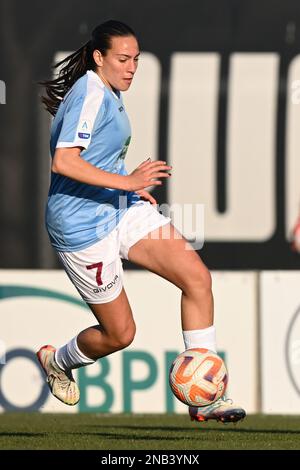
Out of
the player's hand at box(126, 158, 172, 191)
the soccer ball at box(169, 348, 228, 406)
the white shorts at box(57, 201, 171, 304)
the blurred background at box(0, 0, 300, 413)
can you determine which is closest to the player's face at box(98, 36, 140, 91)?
the player's hand at box(126, 158, 172, 191)

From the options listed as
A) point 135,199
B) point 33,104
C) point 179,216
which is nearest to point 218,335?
point 179,216

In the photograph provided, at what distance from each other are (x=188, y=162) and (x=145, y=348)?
1.98 metres

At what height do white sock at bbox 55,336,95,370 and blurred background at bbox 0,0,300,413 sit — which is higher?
blurred background at bbox 0,0,300,413

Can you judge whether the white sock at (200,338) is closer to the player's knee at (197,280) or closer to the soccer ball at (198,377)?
the soccer ball at (198,377)

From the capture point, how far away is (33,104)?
1212 centimetres

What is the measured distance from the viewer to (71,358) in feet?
25.8

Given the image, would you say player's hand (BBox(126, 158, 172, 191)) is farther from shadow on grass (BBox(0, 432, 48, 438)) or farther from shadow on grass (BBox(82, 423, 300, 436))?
shadow on grass (BBox(82, 423, 300, 436))

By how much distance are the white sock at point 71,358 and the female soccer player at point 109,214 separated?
29 cm

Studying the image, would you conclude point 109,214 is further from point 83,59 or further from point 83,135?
point 83,59

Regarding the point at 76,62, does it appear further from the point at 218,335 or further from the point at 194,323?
the point at 218,335

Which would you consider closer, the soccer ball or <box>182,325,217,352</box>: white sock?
the soccer ball

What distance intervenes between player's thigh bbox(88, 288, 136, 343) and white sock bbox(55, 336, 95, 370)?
1.11 feet

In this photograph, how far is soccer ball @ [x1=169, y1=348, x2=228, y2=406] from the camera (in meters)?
7.14

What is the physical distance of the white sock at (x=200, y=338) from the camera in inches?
287
